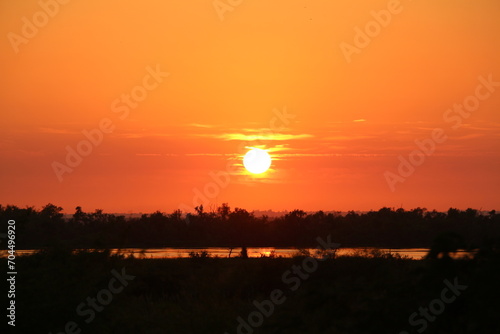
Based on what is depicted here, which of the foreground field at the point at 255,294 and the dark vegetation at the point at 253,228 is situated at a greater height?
the dark vegetation at the point at 253,228

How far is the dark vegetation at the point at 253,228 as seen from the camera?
238ft

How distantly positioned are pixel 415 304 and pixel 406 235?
59.7 m

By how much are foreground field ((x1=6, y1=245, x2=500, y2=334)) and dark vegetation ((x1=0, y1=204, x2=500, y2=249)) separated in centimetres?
3480

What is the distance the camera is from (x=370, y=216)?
86.9 m

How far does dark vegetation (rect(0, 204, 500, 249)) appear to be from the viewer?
72.7m

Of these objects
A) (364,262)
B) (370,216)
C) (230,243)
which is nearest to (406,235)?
(370,216)

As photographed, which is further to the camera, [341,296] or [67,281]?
[67,281]

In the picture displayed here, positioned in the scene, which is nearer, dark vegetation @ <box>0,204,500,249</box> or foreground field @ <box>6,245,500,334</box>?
foreground field @ <box>6,245,500,334</box>

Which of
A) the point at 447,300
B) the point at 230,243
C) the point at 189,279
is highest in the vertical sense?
the point at 230,243

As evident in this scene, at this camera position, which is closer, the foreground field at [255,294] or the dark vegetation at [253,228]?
the foreground field at [255,294]

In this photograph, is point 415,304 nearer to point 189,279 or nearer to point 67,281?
point 67,281

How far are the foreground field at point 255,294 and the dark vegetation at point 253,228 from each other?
3480 cm

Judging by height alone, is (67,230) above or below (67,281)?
above

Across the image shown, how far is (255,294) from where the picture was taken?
32219 millimetres
